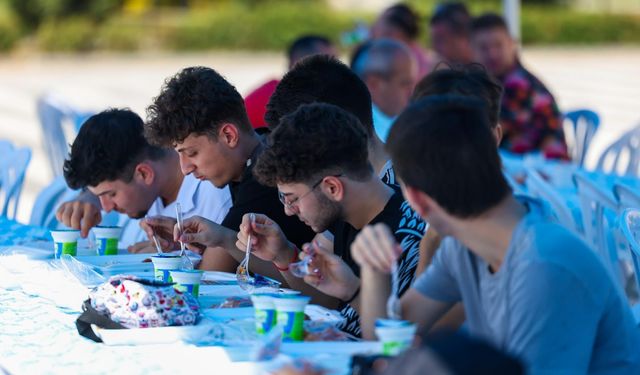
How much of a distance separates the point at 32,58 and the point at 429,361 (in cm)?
2945

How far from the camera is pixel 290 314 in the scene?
2.72 metres

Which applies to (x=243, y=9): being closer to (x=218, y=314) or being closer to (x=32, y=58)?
(x=32, y=58)

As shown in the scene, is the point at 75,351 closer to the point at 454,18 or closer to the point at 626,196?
the point at 626,196

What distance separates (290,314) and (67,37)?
29136mm

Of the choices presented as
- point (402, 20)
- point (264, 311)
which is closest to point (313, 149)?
point (264, 311)

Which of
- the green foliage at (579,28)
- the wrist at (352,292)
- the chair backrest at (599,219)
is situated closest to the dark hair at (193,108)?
the wrist at (352,292)

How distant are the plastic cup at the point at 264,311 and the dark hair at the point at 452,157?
55 cm

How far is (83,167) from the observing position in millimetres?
4375

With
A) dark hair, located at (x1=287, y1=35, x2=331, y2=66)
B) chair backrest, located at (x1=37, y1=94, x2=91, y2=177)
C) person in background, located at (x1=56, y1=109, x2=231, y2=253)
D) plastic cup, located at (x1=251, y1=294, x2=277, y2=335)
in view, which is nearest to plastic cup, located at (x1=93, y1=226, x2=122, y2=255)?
person in background, located at (x1=56, y1=109, x2=231, y2=253)

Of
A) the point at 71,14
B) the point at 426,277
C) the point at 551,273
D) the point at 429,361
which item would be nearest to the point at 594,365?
the point at 551,273

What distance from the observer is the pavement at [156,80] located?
16.4 metres

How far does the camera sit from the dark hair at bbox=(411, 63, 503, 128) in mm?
3506

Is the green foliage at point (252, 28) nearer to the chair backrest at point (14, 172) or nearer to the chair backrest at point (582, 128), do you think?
the chair backrest at point (582, 128)

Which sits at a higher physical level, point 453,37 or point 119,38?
point 119,38
